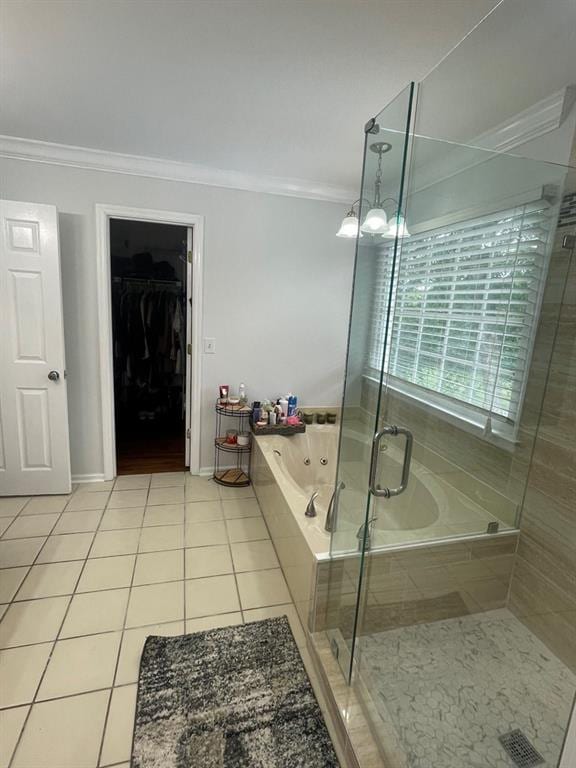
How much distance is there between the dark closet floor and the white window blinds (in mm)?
2324

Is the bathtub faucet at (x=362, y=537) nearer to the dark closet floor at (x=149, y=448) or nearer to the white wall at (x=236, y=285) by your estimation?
the white wall at (x=236, y=285)

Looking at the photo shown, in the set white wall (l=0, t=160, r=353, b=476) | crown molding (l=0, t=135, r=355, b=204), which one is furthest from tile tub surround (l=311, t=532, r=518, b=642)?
crown molding (l=0, t=135, r=355, b=204)

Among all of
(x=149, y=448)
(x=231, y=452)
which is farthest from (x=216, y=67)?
(x=149, y=448)

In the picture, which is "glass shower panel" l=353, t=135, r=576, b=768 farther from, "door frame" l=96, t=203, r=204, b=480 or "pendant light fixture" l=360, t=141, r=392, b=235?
"door frame" l=96, t=203, r=204, b=480

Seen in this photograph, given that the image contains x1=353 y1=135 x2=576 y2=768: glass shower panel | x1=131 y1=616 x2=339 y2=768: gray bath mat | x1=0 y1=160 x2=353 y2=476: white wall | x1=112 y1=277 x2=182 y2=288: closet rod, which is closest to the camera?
x1=131 y1=616 x2=339 y2=768: gray bath mat

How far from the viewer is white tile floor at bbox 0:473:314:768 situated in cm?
132

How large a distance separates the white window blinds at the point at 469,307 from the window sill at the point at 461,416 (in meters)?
0.05

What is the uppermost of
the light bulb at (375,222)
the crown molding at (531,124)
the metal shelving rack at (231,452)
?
the crown molding at (531,124)

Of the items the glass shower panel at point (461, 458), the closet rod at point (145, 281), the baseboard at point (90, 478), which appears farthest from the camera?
the closet rod at point (145, 281)

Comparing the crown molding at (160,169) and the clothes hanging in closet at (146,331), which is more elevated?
the crown molding at (160,169)

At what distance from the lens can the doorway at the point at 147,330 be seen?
13.0 ft

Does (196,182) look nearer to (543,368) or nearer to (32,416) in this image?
(32,416)

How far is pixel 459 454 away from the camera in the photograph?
6.61 ft

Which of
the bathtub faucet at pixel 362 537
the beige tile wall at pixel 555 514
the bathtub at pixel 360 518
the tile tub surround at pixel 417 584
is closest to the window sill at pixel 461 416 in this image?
the beige tile wall at pixel 555 514
